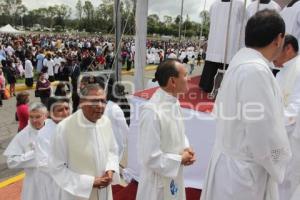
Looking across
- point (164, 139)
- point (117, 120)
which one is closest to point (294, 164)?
point (164, 139)

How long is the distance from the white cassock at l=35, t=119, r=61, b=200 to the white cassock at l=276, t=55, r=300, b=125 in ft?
7.21

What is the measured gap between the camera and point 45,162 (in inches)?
130

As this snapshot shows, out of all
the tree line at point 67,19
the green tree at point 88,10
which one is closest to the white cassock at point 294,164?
the tree line at point 67,19

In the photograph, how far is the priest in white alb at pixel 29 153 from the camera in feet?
11.0

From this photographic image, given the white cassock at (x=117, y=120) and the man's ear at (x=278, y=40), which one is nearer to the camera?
the man's ear at (x=278, y=40)

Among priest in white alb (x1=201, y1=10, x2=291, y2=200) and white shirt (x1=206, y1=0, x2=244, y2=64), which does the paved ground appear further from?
priest in white alb (x1=201, y1=10, x2=291, y2=200)

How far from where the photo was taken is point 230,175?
7.83 ft

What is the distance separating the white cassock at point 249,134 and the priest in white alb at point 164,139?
1.46ft

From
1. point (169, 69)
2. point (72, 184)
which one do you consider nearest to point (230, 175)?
point (169, 69)

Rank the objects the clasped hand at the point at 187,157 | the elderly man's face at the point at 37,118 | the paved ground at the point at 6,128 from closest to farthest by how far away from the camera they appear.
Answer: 1. the clasped hand at the point at 187,157
2. the elderly man's face at the point at 37,118
3. the paved ground at the point at 6,128

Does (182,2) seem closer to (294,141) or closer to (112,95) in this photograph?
(112,95)

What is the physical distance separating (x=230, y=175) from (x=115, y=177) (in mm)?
1054

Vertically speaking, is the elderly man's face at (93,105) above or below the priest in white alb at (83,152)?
above

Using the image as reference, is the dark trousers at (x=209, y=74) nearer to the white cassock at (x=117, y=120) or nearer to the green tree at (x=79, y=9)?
the white cassock at (x=117, y=120)
